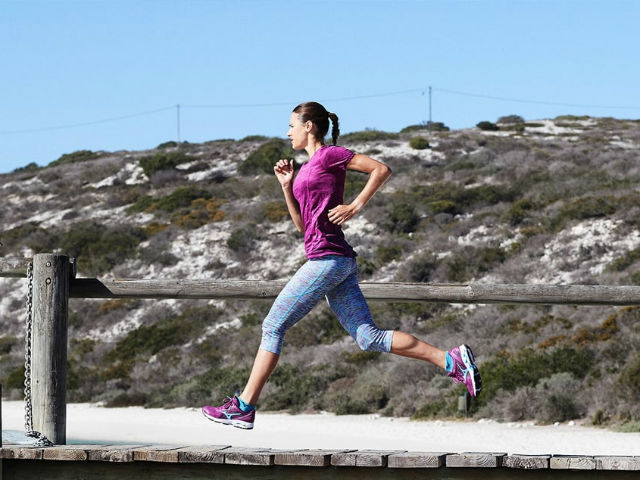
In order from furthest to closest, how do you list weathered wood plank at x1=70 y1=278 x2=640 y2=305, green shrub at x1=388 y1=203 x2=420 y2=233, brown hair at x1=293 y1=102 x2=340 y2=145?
green shrub at x1=388 y1=203 x2=420 y2=233 < weathered wood plank at x1=70 y1=278 x2=640 y2=305 < brown hair at x1=293 y1=102 x2=340 y2=145

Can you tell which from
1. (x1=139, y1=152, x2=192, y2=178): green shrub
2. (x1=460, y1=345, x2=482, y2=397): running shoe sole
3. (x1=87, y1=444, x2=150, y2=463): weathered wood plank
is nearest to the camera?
(x1=87, y1=444, x2=150, y2=463): weathered wood plank

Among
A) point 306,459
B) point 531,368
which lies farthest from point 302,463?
point 531,368

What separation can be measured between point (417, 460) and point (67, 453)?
1.76 m

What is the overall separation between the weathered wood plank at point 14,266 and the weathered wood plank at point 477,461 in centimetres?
286

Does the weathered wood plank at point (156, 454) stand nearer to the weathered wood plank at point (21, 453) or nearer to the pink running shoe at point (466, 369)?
the weathered wood plank at point (21, 453)

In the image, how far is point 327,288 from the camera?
5.40 metres

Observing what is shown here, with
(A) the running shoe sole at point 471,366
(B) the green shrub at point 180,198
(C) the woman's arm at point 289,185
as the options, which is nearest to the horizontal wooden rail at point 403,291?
(C) the woman's arm at point 289,185

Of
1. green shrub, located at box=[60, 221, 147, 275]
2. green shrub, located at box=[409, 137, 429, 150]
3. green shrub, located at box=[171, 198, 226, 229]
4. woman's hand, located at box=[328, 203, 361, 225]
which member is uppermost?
woman's hand, located at box=[328, 203, 361, 225]

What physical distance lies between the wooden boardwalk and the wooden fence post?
0.66 metres

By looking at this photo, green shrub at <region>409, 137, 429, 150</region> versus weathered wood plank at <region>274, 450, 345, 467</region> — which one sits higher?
weathered wood plank at <region>274, 450, 345, 467</region>

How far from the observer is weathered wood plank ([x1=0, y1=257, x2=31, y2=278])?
6.28m

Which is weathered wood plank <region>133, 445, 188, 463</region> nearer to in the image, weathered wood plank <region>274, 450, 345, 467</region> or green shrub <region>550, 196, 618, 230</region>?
weathered wood plank <region>274, 450, 345, 467</region>

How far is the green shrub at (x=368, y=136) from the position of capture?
173 feet

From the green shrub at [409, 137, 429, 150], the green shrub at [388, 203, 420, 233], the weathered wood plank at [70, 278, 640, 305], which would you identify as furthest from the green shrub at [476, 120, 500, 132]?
the weathered wood plank at [70, 278, 640, 305]
